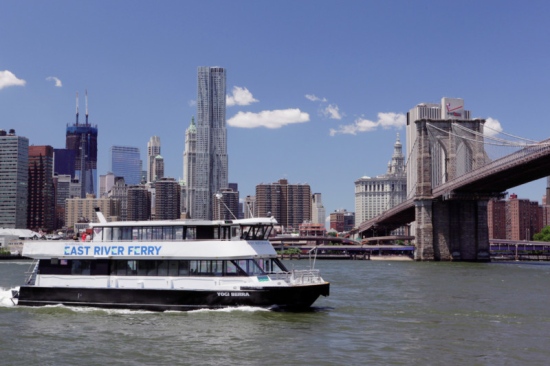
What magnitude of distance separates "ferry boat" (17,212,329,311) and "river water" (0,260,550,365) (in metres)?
A: 0.63

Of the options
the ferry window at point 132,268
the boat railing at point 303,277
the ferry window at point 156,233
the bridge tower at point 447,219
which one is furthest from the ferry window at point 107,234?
the bridge tower at point 447,219

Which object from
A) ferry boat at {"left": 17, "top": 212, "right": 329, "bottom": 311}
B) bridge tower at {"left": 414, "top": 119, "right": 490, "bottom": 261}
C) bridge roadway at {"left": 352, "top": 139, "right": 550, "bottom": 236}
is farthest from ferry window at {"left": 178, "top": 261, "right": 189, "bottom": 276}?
bridge tower at {"left": 414, "top": 119, "right": 490, "bottom": 261}

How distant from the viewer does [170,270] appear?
29609 millimetres

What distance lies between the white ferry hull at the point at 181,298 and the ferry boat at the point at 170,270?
41 mm

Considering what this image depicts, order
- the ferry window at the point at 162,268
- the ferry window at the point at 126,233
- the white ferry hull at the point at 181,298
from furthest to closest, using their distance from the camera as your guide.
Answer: the ferry window at the point at 126,233
the ferry window at the point at 162,268
the white ferry hull at the point at 181,298

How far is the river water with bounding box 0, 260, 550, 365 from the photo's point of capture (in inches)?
836

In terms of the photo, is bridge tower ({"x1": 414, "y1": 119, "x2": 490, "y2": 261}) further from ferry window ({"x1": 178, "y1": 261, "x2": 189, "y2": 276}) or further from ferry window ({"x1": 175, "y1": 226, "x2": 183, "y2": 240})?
ferry window ({"x1": 178, "y1": 261, "x2": 189, "y2": 276})

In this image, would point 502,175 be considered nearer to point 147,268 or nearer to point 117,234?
point 117,234

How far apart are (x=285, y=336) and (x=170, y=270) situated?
7.40m

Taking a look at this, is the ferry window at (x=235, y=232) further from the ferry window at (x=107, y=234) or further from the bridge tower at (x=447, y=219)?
the bridge tower at (x=447, y=219)

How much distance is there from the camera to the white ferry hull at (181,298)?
92.8ft

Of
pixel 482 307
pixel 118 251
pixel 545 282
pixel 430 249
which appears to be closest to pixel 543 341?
pixel 482 307

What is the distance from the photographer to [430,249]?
10075cm

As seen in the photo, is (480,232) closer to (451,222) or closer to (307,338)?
(451,222)
